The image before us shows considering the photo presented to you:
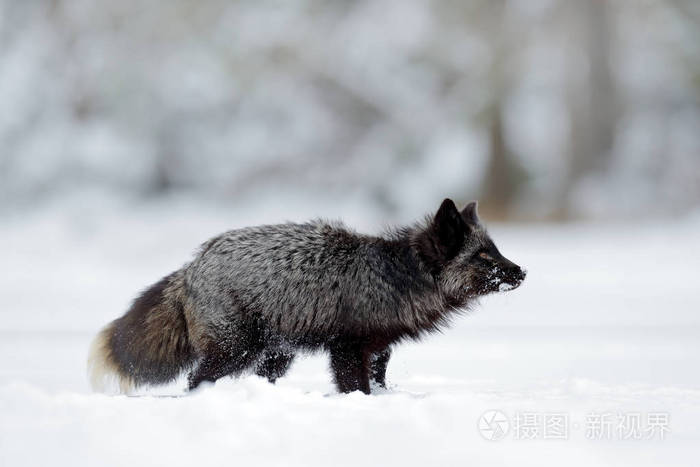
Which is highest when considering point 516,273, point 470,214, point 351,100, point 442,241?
point 351,100

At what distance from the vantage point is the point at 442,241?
7035 mm

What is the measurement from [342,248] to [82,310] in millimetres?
7211

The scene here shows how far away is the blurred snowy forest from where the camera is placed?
2262 centimetres

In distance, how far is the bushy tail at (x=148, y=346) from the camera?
695cm

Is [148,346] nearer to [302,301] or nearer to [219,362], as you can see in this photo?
[219,362]

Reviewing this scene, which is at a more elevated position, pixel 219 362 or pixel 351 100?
pixel 351 100

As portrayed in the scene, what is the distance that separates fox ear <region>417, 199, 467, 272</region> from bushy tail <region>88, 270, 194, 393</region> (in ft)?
5.76

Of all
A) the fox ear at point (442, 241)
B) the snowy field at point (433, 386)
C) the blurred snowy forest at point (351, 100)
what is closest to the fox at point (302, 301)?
the fox ear at point (442, 241)

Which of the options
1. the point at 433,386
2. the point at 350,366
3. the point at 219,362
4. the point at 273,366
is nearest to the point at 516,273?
the point at 433,386

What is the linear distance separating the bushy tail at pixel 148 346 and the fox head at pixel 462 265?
179 cm

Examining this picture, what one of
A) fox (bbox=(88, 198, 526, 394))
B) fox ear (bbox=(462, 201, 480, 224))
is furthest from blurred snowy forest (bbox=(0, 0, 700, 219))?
fox (bbox=(88, 198, 526, 394))

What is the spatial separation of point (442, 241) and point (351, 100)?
17934mm

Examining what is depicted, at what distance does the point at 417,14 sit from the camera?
23.8 m

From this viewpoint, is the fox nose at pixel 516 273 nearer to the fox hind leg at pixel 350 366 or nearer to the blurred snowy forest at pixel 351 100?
the fox hind leg at pixel 350 366
